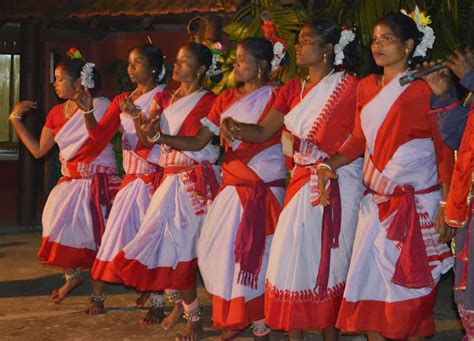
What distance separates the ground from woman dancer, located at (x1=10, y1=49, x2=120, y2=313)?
1.10 ft

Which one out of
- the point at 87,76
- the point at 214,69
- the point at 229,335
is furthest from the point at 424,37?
the point at 87,76

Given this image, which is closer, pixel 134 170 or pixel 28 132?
pixel 134 170

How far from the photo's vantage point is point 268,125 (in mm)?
5523

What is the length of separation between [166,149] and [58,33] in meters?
6.65

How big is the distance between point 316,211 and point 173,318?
1.75 meters

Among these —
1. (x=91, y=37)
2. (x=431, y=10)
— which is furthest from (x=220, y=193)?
(x=91, y=37)

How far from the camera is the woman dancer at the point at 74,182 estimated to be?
707 cm

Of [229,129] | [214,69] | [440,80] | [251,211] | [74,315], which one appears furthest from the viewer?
[74,315]

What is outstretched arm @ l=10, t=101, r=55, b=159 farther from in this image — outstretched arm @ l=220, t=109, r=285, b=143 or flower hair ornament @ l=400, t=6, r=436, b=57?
flower hair ornament @ l=400, t=6, r=436, b=57

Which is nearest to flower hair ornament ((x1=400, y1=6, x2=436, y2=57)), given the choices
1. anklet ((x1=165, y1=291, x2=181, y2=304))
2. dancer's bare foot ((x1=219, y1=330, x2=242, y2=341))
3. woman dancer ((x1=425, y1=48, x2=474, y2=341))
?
woman dancer ((x1=425, y1=48, x2=474, y2=341))

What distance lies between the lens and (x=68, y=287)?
7324mm

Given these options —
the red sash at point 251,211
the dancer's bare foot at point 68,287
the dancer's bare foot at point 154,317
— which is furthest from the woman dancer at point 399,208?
the dancer's bare foot at point 68,287

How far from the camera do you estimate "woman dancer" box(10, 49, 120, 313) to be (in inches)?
278

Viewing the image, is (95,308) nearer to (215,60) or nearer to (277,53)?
(215,60)
